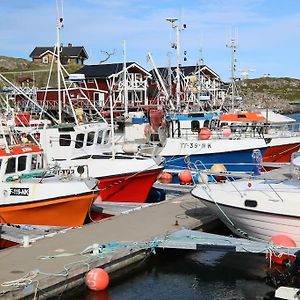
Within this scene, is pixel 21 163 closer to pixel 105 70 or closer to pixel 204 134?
pixel 204 134

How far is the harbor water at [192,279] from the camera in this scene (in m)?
11.5

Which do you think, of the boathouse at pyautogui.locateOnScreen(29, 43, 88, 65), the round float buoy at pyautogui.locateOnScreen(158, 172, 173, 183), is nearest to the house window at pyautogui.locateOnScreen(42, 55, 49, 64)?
the boathouse at pyautogui.locateOnScreen(29, 43, 88, 65)

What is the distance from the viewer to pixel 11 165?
15.3 m

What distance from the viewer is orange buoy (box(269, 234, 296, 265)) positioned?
38.1 feet

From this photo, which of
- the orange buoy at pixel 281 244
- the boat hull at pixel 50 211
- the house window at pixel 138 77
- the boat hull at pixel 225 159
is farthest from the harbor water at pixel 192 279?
the house window at pixel 138 77

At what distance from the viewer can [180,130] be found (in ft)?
89.7

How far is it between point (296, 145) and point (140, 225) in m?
14.5

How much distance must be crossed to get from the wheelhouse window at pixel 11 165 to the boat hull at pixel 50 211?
3.47ft

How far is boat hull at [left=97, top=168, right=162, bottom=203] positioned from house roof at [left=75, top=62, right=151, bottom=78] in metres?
33.8

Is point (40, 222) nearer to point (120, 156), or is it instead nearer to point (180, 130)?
point (120, 156)

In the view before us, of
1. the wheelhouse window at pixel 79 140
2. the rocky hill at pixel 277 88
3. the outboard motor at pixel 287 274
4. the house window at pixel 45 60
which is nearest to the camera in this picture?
the outboard motor at pixel 287 274

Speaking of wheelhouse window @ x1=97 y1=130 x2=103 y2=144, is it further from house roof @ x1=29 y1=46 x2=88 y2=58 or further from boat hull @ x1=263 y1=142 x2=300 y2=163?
house roof @ x1=29 y1=46 x2=88 y2=58

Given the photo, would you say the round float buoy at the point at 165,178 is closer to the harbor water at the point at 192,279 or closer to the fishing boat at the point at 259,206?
the fishing boat at the point at 259,206

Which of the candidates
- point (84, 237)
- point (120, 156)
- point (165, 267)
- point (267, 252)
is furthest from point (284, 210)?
point (120, 156)
